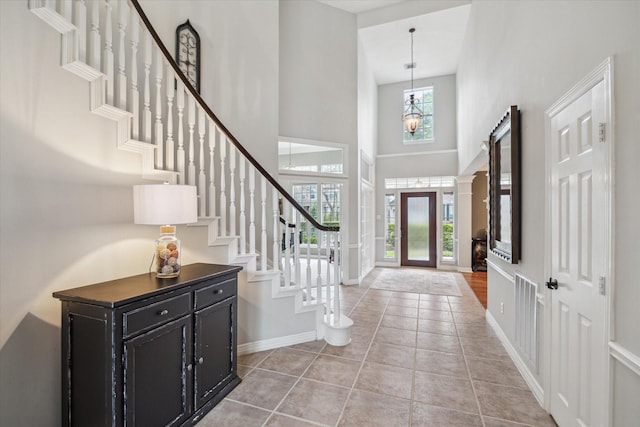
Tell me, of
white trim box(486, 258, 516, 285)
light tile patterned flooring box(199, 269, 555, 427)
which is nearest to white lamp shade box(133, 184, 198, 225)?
light tile patterned flooring box(199, 269, 555, 427)

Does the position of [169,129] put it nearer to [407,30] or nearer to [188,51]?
[188,51]

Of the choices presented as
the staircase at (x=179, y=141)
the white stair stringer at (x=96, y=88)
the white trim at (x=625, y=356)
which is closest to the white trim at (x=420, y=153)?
the staircase at (x=179, y=141)

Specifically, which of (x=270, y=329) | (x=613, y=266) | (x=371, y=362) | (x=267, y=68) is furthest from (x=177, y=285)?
(x=267, y=68)

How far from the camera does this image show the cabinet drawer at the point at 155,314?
5.16ft

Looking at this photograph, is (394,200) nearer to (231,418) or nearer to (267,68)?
(267,68)

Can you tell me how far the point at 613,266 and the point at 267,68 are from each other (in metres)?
3.90

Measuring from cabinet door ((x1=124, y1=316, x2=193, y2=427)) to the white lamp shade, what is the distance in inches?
25.5

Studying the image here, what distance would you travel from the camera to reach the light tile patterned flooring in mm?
2072

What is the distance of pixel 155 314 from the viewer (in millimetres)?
1725

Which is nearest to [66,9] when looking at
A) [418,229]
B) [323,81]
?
[323,81]

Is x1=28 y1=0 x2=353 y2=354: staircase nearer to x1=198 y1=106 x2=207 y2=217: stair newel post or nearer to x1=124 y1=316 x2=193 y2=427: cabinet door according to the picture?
x1=198 y1=106 x2=207 y2=217: stair newel post

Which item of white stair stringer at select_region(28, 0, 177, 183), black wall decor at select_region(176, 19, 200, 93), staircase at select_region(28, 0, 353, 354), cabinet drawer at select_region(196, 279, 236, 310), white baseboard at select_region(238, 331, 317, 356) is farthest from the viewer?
black wall decor at select_region(176, 19, 200, 93)

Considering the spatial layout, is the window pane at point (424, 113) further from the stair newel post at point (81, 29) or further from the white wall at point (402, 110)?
the stair newel post at point (81, 29)

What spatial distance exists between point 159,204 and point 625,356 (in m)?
2.50
